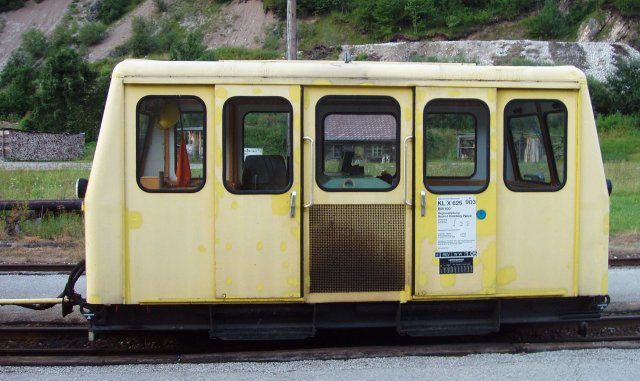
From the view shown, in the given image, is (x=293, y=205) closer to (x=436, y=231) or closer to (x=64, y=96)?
(x=436, y=231)

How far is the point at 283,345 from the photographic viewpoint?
7.29 meters

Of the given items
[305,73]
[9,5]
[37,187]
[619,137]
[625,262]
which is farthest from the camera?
[9,5]

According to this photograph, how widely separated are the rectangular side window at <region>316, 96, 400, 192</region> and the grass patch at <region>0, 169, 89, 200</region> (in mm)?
12384

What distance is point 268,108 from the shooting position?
6.36 m

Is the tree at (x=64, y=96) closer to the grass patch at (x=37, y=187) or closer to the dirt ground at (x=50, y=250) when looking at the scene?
the grass patch at (x=37, y=187)

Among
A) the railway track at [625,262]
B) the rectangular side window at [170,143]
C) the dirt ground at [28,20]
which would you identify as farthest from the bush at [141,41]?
the rectangular side window at [170,143]

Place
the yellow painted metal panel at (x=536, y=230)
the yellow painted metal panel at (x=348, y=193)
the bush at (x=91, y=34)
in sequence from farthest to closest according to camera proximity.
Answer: the bush at (x=91, y=34)
the yellow painted metal panel at (x=536, y=230)
the yellow painted metal panel at (x=348, y=193)

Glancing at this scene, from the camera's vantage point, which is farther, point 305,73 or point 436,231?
point 436,231

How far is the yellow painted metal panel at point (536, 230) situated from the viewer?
6.47 meters

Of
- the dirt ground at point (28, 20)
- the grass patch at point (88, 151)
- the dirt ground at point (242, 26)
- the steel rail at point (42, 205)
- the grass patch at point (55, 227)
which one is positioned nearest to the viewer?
the grass patch at point (55, 227)

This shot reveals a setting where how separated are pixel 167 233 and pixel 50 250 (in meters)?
7.32

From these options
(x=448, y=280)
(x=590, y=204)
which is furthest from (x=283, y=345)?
(x=590, y=204)

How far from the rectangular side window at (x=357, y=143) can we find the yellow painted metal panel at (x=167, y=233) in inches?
40.1

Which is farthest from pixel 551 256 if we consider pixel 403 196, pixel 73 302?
pixel 73 302
